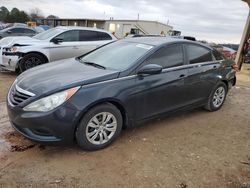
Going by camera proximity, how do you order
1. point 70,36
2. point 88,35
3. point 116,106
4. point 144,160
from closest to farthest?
point 144,160 → point 116,106 → point 70,36 → point 88,35

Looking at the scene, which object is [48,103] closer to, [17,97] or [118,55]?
[17,97]

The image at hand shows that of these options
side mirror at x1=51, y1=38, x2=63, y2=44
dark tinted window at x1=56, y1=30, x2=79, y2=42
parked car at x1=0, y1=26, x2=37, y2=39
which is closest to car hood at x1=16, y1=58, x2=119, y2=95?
side mirror at x1=51, y1=38, x2=63, y2=44

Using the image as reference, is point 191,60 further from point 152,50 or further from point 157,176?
point 157,176

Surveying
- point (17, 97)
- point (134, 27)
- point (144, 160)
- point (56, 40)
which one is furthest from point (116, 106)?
point (134, 27)

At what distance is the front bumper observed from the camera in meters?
3.46

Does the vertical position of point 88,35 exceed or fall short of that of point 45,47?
it exceeds it

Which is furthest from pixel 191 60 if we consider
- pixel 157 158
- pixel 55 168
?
pixel 55 168

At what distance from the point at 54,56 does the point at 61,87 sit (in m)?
5.28

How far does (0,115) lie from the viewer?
16.8 feet

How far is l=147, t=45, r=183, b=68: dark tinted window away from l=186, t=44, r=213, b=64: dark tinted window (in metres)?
0.25

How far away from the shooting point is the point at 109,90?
3822mm

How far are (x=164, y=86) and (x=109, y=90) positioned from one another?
1.07 m

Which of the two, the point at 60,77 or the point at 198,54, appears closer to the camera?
the point at 60,77

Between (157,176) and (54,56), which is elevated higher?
(54,56)
